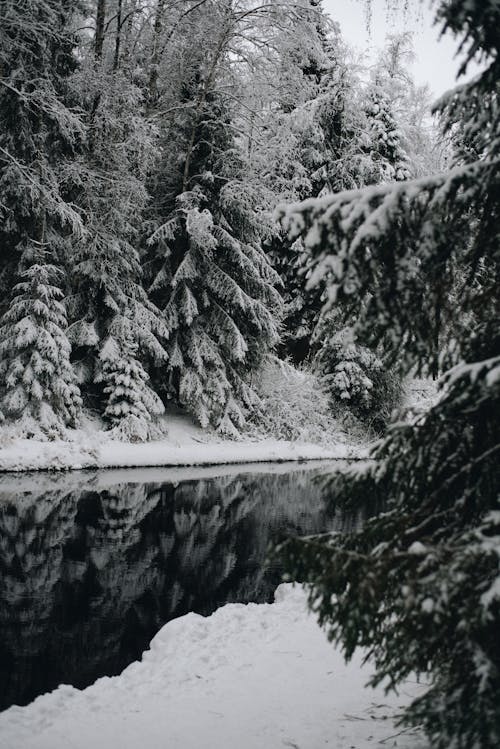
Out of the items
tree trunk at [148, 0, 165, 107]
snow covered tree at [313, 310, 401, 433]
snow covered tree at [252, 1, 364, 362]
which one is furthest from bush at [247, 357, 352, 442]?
tree trunk at [148, 0, 165, 107]

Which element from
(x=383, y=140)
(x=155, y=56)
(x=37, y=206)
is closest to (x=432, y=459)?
(x=37, y=206)

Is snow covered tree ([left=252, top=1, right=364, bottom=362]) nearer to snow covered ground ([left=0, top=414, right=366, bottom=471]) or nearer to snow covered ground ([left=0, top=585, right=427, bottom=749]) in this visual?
snow covered ground ([left=0, top=414, right=366, bottom=471])

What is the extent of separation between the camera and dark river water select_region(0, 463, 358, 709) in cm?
560

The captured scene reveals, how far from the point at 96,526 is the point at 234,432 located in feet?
33.4

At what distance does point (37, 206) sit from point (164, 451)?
819 cm

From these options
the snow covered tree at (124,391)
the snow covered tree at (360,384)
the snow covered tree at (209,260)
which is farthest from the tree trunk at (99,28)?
the snow covered tree at (360,384)

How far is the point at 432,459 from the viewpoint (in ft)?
9.50

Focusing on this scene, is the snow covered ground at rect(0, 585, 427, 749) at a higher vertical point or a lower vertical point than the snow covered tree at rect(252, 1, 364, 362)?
lower

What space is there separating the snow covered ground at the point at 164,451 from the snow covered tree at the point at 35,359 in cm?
64

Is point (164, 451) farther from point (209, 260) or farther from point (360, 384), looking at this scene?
point (360, 384)

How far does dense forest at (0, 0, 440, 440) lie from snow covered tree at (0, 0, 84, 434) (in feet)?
0.19

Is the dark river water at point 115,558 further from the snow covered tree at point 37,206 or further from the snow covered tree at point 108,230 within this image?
the snow covered tree at point 108,230

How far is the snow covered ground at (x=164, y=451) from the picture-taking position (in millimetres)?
14141

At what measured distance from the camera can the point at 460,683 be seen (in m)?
2.42
